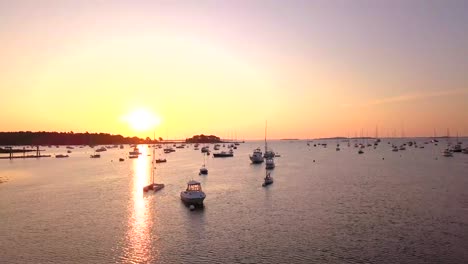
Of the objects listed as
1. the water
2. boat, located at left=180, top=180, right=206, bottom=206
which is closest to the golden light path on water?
the water

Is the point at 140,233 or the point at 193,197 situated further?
the point at 193,197

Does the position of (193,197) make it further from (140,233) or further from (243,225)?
(140,233)

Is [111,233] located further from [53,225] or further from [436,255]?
[436,255]

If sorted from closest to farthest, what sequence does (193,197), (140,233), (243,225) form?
(140,233)
(243,225)
(193,197)

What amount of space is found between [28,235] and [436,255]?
47153 millimetres

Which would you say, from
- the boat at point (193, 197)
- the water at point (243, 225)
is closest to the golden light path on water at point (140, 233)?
the water at point (243, 225)

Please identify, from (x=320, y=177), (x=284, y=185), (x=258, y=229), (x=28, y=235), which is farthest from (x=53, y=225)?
(x=320, y=177)

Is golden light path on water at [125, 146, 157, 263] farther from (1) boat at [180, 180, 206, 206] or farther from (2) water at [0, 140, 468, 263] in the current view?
(1) boat at [180, 180, 206, 206]

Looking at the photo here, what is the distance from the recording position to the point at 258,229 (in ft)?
167

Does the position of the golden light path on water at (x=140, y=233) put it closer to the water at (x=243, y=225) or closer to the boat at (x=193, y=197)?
the water at (x=243, y=225)

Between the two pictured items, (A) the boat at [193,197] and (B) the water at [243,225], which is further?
(A) the boat at [193,197]

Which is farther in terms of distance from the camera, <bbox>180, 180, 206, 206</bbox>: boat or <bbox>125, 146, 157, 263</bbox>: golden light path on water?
<bbox>180, 180, 206, 206</bbox>: boat

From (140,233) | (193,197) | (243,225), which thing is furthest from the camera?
(193,197)

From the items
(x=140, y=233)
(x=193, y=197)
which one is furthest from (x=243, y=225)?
(x=193, y=197)
